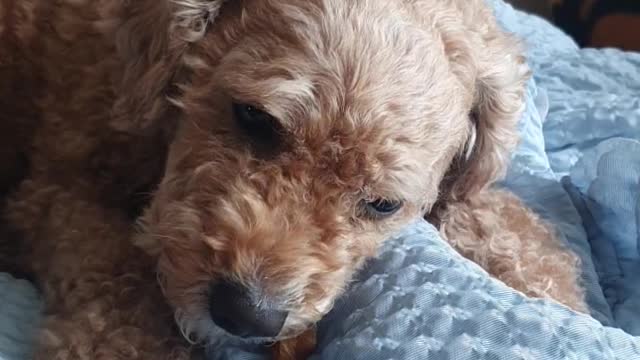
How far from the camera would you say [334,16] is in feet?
4.25

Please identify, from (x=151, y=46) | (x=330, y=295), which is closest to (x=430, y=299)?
(x=330, y=295)

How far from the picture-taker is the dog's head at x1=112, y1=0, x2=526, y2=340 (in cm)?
120

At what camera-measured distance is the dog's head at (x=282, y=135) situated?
1201 mm

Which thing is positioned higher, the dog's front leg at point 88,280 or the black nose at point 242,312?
the black nose at point 242,312

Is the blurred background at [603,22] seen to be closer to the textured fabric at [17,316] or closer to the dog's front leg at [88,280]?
the dog's front leg at [88,280]

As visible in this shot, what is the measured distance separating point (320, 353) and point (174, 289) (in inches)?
8.9

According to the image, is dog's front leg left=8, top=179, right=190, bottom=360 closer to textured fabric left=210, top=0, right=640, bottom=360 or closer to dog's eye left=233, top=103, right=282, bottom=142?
textured fabric left=210, top=0, right=640, bottom=360

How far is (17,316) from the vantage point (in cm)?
141

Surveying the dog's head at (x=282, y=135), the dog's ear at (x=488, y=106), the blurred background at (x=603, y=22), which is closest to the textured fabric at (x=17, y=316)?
the dog's head at (x=282, y=135)

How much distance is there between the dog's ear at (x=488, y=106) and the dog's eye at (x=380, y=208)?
Result: 0.21 metres

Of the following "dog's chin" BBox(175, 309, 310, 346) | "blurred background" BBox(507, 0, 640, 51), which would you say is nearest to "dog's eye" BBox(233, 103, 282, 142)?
"dog's chin" BBox(175, 309, 310, 346)

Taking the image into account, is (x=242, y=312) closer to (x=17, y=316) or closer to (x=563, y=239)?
(x=17, y=316)

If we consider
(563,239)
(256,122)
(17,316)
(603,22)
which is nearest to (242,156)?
(256,122)

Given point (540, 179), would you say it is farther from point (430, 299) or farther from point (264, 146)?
point (264, 146)
